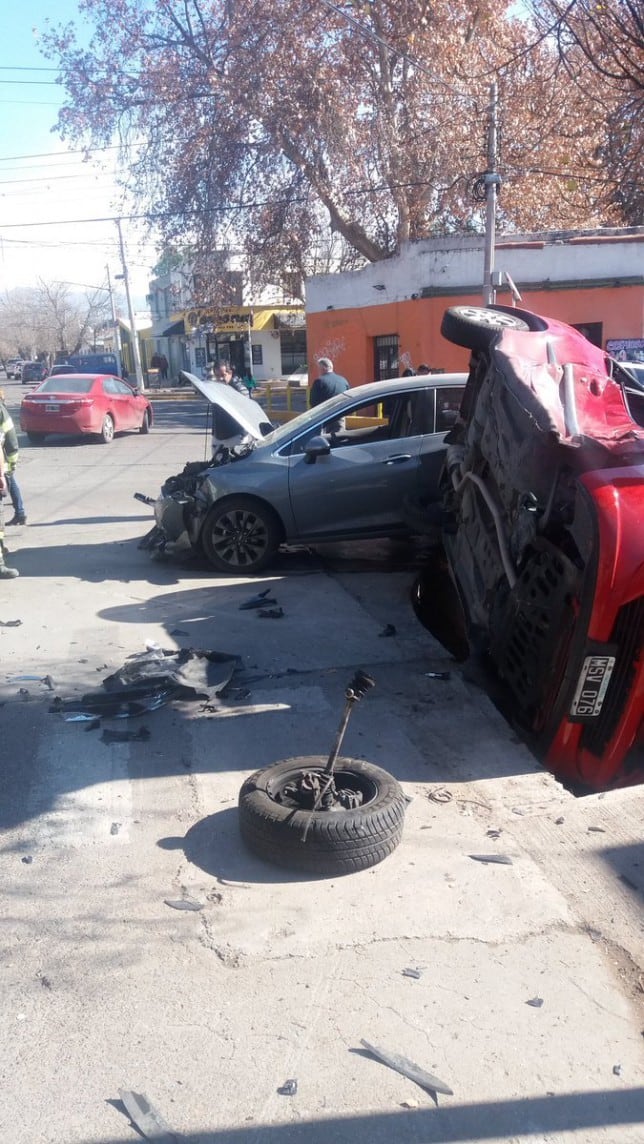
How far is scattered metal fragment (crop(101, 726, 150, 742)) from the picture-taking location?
16.5 ft

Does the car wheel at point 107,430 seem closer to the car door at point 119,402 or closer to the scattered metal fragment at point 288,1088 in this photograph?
the car door at point 119,402

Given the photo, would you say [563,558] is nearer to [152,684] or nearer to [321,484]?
[152,684]

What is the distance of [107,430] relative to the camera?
21.3 m

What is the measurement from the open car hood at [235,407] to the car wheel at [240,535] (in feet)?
3.31

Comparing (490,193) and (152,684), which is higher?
(490,193)

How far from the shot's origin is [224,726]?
5.20 meters

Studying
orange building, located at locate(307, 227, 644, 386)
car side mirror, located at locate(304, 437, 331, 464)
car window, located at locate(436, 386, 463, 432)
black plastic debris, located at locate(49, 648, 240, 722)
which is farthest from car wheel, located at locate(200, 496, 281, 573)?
orange building, located at locate(307, 227, 644, 386)

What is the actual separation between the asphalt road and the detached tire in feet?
0.26

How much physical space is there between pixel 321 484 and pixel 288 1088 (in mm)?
6310

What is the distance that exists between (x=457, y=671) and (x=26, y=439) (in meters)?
18.9

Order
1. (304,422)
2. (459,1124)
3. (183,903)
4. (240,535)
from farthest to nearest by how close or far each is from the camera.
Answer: (304,422), (240,535), (183,903), (459,1124)

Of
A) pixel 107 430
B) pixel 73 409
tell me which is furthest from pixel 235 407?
pixel 107 430

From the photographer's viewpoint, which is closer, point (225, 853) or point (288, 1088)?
point (288, 1088)

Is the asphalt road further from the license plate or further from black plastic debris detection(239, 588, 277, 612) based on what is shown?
black plastic debris detection(239, 588, 277, 612)
